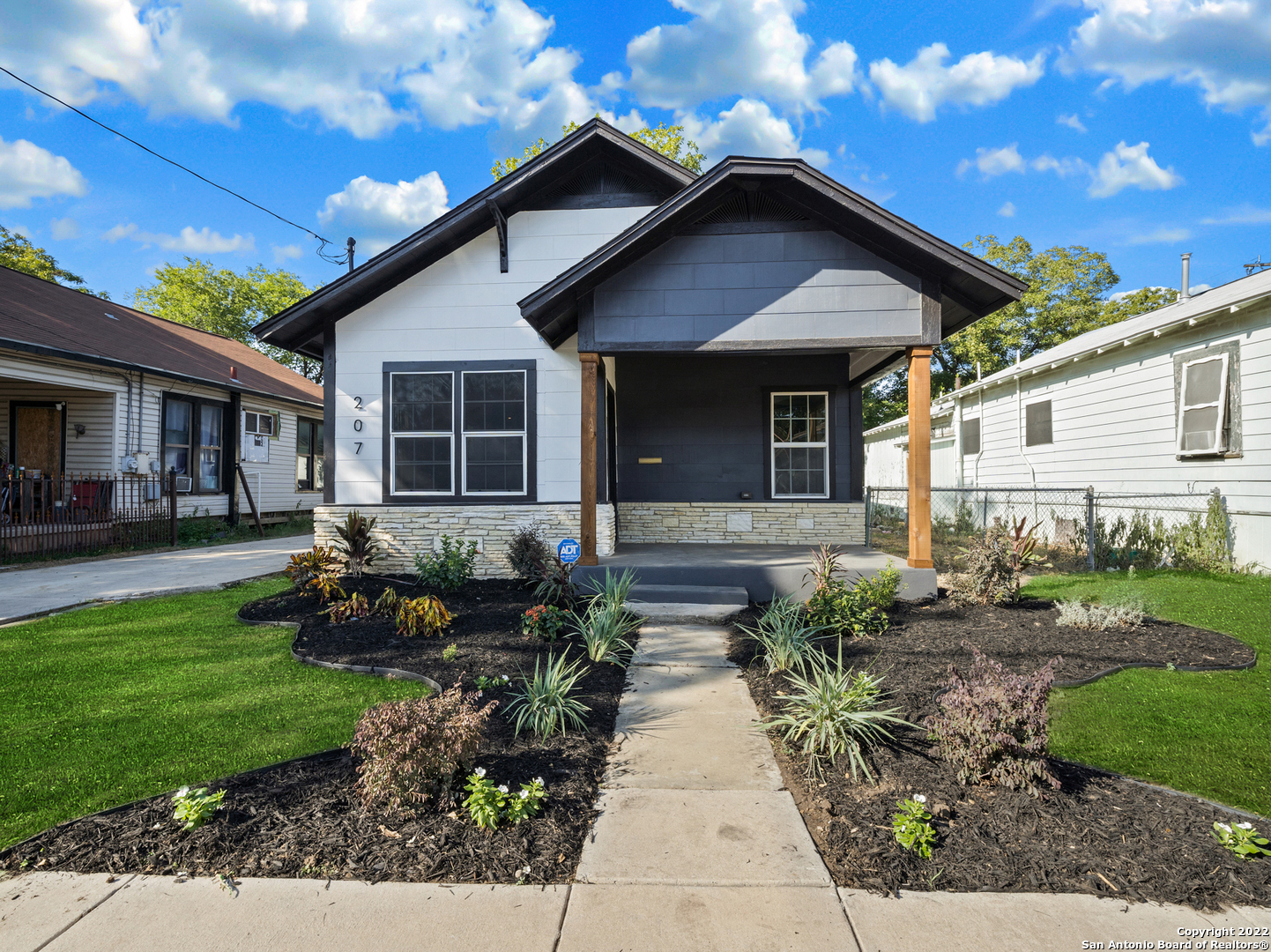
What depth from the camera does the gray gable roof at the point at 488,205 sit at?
8516 mm

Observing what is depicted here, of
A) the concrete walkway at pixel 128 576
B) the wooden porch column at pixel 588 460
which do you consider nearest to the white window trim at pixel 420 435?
the wooden porch column at pixel 588 460

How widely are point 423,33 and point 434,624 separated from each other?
11875 millimetres

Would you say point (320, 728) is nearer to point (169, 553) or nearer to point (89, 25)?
point (169, 553)

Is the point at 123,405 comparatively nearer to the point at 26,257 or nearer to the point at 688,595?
the point at 688,595

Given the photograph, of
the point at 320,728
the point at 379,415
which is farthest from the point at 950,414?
the point at 320,728

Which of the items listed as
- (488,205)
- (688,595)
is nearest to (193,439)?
(488,205)

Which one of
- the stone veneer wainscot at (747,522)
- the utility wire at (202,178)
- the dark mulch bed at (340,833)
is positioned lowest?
the dark mulch bed at (340,833)

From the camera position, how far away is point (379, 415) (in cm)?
918

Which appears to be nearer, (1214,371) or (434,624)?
(434,624)

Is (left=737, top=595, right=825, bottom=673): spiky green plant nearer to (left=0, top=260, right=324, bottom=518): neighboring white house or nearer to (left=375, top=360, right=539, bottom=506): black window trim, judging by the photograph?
(left=375, top=360, right=539, bottom=506): black window trim

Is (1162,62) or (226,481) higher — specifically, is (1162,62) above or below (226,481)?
above

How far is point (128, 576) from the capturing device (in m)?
9.02

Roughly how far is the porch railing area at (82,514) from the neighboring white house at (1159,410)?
17578 millimetres

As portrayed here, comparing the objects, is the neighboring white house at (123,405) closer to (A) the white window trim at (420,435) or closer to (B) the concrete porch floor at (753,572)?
(A) the white window trim at (420,435)
